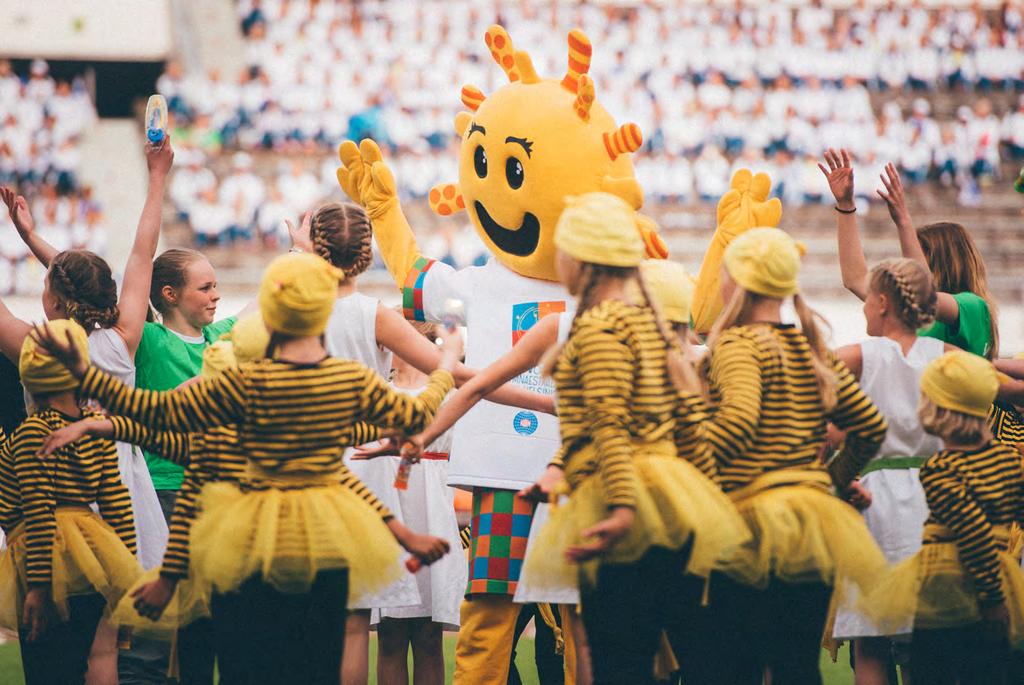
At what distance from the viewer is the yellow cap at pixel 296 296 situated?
11.2 feet

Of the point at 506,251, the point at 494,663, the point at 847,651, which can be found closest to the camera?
the point at 494,663

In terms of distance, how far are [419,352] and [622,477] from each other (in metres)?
1.23

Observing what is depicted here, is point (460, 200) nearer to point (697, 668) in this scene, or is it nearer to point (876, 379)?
point (876, 379)

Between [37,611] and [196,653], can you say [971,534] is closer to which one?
[196,653]

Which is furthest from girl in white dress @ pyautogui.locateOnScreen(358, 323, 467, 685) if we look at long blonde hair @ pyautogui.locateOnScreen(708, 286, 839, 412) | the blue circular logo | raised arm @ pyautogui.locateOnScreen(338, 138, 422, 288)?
long blonde hair @ pyautogui.locateOnScreen(708, 286, 839, 412)

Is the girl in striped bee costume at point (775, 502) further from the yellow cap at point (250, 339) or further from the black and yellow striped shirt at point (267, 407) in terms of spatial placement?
the yellow cap at point (250, 339)

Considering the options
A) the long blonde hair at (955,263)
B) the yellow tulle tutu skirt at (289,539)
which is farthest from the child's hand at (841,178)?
the yellow tulle tutu skirt at (289,539)

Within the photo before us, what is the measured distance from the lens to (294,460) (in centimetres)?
343

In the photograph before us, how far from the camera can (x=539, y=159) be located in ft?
15.6

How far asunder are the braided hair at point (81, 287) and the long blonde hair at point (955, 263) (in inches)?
120

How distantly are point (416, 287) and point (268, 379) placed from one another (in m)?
1.57

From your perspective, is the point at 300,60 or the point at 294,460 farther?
the point at 300,60

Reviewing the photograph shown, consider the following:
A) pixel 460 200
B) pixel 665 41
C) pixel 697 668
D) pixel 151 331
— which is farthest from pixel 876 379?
pixel 665 41

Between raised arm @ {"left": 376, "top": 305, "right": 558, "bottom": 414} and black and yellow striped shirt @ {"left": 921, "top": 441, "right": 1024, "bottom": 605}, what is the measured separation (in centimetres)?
123
